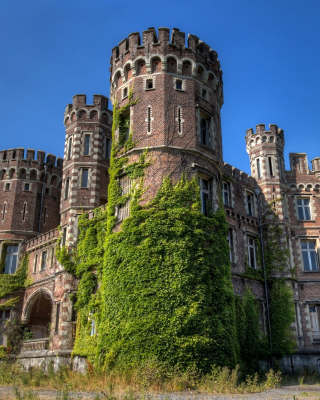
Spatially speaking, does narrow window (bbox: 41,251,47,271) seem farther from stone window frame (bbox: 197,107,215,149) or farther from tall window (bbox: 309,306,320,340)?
tall window (bbox: 309,306,320,340)

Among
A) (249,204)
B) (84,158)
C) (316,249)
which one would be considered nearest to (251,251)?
(249,204)

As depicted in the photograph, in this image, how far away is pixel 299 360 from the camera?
84.9ft

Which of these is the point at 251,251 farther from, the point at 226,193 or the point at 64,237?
the point at 64,237

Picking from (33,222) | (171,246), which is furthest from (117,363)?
(33,222)

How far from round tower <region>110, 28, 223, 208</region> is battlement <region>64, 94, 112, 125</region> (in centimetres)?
547

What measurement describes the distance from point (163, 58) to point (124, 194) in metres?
6.96

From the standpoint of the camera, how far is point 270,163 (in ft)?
103

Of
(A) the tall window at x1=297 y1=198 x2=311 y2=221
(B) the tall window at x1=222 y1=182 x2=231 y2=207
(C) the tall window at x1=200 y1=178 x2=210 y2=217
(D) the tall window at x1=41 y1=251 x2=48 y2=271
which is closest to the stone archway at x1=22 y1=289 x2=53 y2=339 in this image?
(D) the tall window at x1=41 y1=251 x2=48 y2=271

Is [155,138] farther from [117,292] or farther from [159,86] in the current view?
[117,292]

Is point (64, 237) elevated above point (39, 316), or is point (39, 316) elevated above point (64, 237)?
point (64, 237)

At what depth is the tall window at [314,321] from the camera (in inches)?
1088

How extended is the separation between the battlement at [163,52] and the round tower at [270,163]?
9.81m

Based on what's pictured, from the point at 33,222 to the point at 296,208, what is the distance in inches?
744

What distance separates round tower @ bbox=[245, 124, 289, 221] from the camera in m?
30.2
